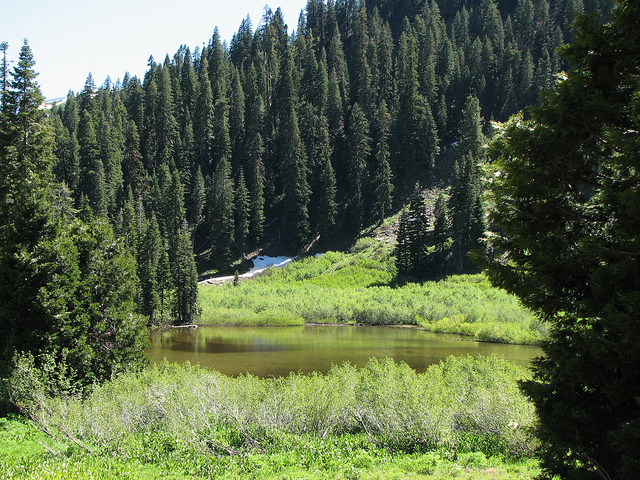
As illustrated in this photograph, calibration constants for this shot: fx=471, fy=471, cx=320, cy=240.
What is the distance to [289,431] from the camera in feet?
46.0

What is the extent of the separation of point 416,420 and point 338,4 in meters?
128

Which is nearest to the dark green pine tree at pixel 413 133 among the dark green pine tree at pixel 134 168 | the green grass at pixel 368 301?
the green grass at pixel 368 301

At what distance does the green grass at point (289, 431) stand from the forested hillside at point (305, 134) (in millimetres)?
49782

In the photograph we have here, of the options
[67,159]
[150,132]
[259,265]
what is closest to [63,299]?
[259,265]

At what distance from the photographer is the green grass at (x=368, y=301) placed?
40750 millimetres

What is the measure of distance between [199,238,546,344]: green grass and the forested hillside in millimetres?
11042

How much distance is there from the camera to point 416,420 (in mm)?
13344

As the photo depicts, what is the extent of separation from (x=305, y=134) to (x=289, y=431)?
73.3m

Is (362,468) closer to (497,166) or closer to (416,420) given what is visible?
(416,420)

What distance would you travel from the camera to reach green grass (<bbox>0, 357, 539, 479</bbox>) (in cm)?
1128

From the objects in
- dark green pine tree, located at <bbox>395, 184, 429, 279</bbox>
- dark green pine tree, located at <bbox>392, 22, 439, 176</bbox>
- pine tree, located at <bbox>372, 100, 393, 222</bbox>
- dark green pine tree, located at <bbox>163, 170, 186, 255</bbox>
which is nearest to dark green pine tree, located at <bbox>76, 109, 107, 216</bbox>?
dark green pine tree, located at <bbox>163, 170, 186, 255</bbox>

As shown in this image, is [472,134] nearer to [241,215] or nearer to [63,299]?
[241,215]

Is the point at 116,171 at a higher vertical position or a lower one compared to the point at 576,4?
lower

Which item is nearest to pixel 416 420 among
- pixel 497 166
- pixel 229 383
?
pixel 229 383
